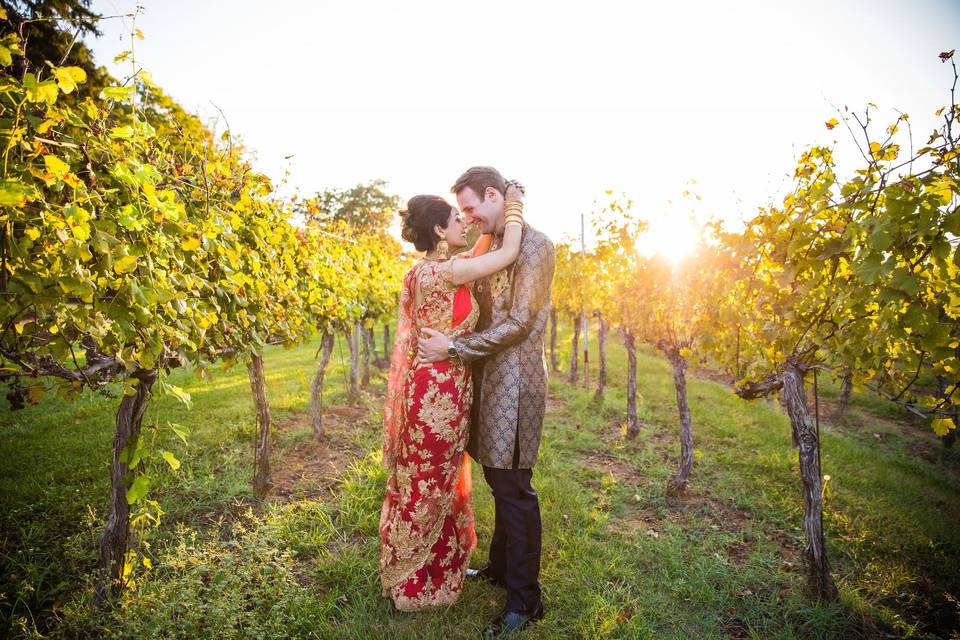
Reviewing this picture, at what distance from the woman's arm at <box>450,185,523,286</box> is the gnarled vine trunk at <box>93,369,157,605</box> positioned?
78.8 inches

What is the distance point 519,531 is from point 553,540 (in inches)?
53.2

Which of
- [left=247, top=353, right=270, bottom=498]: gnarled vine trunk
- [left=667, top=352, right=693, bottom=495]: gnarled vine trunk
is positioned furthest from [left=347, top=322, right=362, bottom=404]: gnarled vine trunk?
[left=667, top=352, right=693, bottom=495]: gnarled vine trunk

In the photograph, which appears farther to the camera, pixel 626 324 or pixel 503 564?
pixel 626 324

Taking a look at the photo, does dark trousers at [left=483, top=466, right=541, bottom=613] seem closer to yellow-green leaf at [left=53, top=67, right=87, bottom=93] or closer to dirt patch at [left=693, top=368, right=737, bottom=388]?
yellow-green leaf at [left=53, top=67, right=87, bottom=93]

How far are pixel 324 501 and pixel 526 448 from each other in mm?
2770

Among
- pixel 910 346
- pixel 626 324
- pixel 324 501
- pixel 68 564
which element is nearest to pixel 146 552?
pixel 68 564

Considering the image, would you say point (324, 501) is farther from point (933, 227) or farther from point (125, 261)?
point (933, 227)

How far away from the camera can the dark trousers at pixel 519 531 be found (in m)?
2.58

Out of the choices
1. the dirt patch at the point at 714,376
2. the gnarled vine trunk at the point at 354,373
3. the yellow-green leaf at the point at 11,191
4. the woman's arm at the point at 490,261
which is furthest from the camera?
the dirt patch at the point at 714,376

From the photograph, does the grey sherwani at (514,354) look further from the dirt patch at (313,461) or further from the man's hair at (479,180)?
the dirt patch at (313,461)

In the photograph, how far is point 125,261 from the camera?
1551mm

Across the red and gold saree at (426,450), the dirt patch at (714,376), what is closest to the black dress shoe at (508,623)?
the red and gold saree at (426,450)

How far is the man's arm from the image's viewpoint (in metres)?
2.44

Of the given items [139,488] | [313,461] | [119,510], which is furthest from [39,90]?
[313,461]
